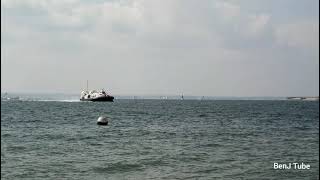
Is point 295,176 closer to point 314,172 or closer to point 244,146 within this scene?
point 314,172

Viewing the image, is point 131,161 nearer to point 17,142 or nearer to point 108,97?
point 17,142

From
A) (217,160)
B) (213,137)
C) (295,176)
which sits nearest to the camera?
(295,176)

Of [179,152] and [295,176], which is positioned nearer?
[295,176]

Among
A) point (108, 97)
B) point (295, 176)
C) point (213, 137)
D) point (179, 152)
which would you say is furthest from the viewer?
point (108, 97)

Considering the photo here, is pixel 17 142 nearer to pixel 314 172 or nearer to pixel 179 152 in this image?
pixel 179 152

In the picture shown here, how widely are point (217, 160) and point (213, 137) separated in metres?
18.0

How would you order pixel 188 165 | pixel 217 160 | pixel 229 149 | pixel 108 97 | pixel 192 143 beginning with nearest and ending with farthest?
pixel 188 165
pixel 217 160
pixel 229 149
pixel 192 143
pixel 108 97

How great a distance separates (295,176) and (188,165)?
6.86m

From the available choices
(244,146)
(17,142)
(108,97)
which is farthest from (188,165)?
(108,97)

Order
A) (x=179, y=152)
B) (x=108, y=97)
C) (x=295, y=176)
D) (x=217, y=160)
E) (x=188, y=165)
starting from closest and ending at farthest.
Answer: (x=295, y=176) → (x=188, y=165) → (x=217, y=160) → (x=179, y=152) → (x=108, y=97)

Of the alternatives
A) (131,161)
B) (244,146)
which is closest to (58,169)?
(131,161)

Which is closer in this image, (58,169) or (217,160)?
(58,169)

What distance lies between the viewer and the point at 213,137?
48.5 m

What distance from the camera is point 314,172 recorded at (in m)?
25.9
